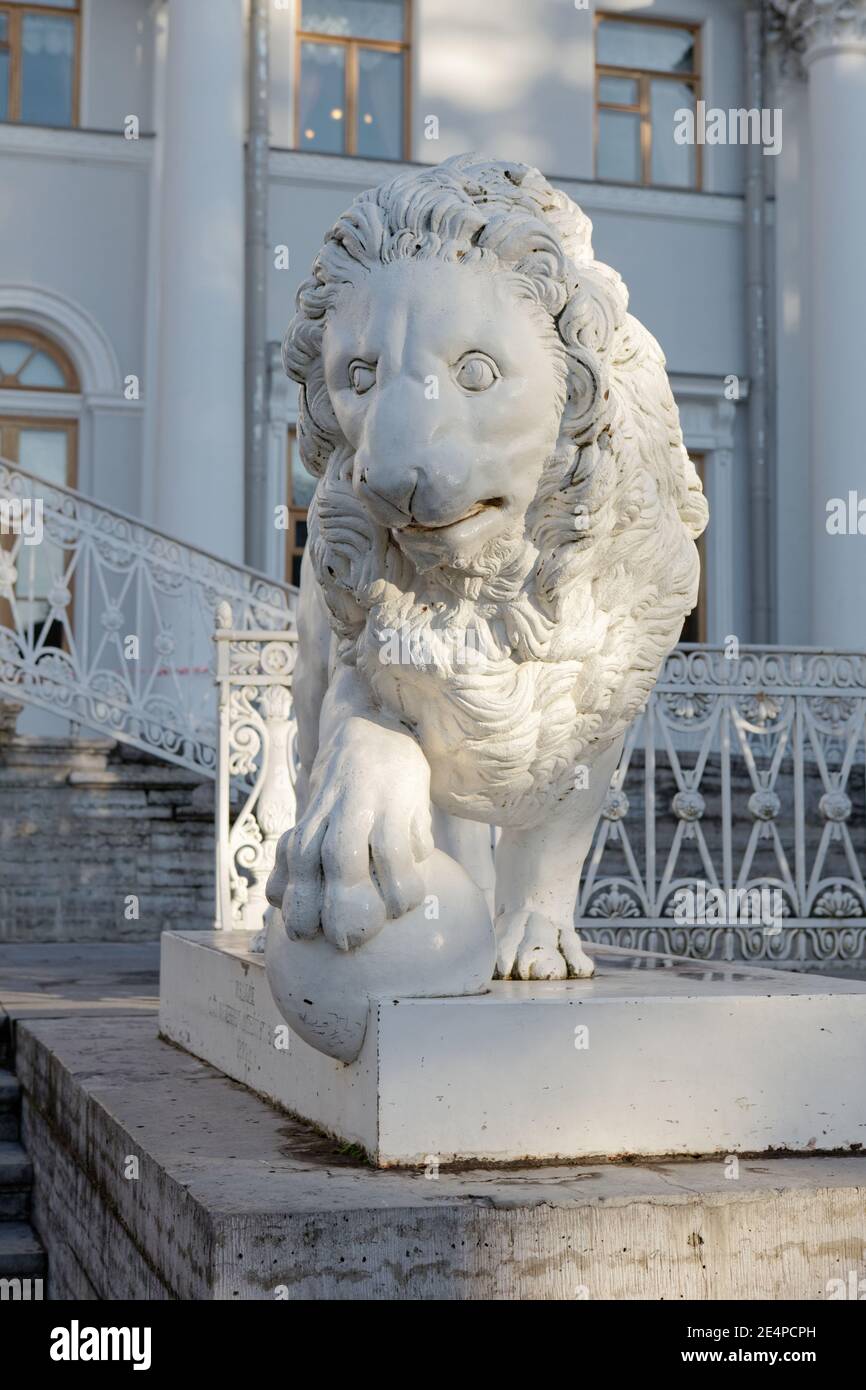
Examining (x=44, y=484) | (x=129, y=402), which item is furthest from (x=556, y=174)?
(x=44, y=484)

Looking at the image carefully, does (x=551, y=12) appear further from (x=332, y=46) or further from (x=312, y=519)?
(x=312, y=519)

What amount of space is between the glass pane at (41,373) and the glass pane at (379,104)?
2.92 m

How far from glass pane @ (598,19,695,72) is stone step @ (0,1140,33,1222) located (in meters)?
12.0

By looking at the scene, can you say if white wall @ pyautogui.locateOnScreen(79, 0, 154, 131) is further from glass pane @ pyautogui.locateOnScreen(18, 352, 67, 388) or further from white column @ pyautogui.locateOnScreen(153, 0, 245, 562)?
glass pane @ pyautogui.locateOnScreen(18, 352, 67, 388)

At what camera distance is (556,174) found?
44.3 feet

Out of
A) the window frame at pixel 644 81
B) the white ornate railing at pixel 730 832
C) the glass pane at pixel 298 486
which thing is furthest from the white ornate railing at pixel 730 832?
the window frame at pixel 644 81

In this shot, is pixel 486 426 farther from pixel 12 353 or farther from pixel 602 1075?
pixel 12 353

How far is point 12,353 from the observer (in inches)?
500

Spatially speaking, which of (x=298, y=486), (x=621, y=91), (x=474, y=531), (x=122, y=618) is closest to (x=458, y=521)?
(x=474, y=531)

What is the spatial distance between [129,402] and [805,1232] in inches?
439

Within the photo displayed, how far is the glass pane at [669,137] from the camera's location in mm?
14039

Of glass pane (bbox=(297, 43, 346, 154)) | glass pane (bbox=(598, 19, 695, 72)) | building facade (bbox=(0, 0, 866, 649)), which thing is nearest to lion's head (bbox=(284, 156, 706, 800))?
building facade (bbox=(0, 0, 866, 649))

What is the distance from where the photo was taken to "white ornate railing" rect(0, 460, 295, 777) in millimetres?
8594

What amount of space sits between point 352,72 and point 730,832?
836cm
